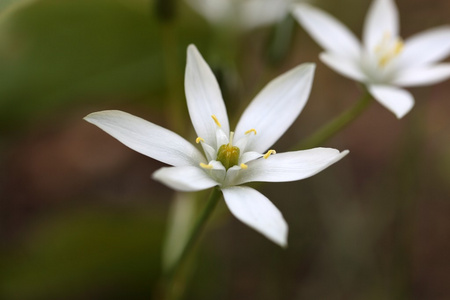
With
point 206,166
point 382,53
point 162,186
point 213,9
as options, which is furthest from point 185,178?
point 162,186

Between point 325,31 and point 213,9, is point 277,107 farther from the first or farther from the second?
point 213,9

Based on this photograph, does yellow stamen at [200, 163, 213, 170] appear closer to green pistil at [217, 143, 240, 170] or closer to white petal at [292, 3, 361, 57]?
green pistil at [217, 143, 240, 170]

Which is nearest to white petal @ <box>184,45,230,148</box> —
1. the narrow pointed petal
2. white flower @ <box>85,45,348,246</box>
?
white flower @ <box>85,45,348,246</box>

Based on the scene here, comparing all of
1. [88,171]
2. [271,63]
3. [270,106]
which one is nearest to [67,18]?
[271,63]

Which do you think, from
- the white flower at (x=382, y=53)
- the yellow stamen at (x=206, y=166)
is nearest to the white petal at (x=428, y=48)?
the white flower at (x=382, y=53)

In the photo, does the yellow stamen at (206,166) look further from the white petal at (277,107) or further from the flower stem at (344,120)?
the flower stem at (344,120)

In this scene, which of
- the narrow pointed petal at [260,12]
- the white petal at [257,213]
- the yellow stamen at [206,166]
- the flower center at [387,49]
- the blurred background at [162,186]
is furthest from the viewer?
the narrow pointed petal at [260,12]

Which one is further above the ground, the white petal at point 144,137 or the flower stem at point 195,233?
the white petal at point 144,137
